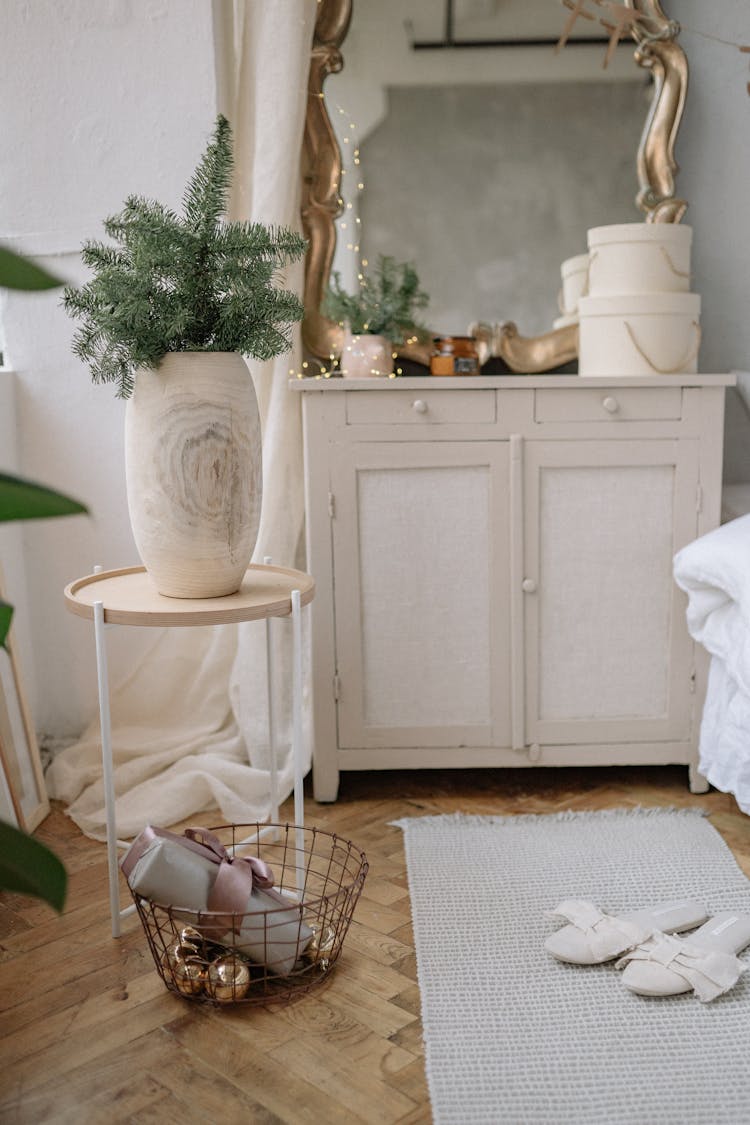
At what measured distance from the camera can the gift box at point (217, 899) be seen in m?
1.43

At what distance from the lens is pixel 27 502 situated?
75 centimetres

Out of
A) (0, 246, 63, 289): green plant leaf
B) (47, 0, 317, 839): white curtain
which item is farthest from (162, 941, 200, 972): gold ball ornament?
(0, 246, 63, 289): green plant leaf

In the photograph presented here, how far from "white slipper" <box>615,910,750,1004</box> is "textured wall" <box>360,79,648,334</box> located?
1.36 metres

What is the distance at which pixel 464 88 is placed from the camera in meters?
2.26

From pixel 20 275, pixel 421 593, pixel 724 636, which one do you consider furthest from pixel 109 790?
pixel 724 636

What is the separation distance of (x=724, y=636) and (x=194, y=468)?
1008 mm

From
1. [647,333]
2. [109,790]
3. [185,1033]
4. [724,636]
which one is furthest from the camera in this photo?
[647,333]

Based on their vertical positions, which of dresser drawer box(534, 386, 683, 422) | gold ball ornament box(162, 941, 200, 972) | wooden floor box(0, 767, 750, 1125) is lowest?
wooden floor box(0, 767, 750, 1125)

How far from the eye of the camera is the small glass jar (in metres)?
2.21

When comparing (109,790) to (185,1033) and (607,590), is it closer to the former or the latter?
(185,1033)

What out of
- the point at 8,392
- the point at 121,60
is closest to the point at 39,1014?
the point at 8,392

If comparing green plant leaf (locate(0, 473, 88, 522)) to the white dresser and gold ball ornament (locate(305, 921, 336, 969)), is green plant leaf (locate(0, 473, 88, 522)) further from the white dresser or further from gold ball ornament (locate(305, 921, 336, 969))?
the white dresser

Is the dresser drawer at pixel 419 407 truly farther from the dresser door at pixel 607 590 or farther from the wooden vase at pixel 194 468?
the wooden vase at pixel 194 468

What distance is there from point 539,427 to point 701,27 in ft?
3.43
